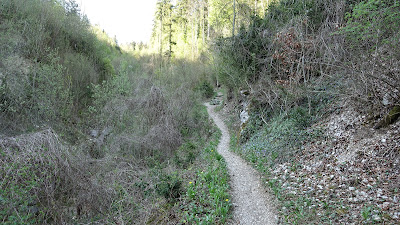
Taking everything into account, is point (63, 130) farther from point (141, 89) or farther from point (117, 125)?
point (141, 89)

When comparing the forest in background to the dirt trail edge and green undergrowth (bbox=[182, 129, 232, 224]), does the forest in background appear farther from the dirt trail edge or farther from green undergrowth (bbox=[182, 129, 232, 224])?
the dirt trail edge

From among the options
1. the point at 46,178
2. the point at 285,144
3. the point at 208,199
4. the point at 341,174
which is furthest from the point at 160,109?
the point at 341,174

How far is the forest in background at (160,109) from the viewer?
Result: 186 inches

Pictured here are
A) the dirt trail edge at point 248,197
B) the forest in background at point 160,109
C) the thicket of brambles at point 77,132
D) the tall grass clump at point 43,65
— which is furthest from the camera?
the tall grass clump at point 43,65

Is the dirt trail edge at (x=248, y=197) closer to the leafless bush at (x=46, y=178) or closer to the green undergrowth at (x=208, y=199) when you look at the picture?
the green undergrowth at (x=208, y=199)

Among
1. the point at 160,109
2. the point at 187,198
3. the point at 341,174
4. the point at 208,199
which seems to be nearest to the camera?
the point at 341,174

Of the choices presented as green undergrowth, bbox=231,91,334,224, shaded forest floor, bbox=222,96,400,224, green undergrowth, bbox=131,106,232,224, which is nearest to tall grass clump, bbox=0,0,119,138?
green undergrowth, bbox=131,106,232,224

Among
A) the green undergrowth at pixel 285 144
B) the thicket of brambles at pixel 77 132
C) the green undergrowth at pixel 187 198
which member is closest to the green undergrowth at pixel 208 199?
the green undergrowth at pixel 187 198

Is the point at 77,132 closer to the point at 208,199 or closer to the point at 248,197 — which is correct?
the point at 208,199

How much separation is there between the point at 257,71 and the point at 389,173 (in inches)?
374

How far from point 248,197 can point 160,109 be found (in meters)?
7.21

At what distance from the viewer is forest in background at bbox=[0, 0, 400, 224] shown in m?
4.71

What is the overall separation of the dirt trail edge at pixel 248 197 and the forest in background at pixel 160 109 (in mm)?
352

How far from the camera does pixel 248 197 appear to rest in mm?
5770
